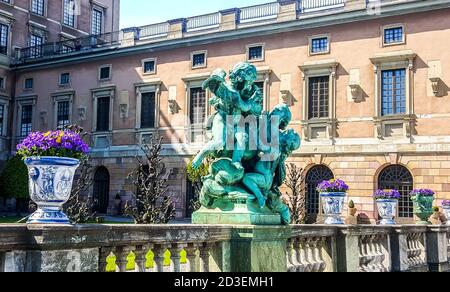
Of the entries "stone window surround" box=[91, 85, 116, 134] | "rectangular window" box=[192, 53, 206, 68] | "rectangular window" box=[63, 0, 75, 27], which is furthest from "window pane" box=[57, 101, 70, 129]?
"rectangular window" box=[63, 0, 75, 27]

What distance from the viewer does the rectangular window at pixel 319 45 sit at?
2684 cm

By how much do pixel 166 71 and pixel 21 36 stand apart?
13.2m

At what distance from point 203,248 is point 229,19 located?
2536 centimetres

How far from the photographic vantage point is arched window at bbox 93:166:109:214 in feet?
108

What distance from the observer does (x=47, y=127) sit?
3512 cm

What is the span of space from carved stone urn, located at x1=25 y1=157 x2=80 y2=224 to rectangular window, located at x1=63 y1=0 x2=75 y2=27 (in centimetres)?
4008

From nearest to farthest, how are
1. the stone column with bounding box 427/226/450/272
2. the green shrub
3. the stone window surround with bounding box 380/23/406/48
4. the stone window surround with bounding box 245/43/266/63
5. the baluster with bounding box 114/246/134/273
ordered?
the baluster with bounding box 114/246/134/273 → the stone column with bounding box 427/226/450/272 → the stone window surround with bounding box 380/23/406/48 → the stone window surround with bounding box 245/43/266/63 → the green shrub

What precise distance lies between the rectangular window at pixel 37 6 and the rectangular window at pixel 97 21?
494cm

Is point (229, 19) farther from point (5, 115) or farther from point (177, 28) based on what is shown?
point (5, 115)

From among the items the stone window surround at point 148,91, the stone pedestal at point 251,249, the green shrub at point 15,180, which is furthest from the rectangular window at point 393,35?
the stone pedestal at point 251,249

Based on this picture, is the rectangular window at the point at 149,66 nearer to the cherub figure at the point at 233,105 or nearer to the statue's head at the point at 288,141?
the statue's head at the point at 288,141

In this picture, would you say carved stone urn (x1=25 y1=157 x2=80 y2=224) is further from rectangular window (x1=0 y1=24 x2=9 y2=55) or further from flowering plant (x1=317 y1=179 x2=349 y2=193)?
rectangular window (x1=0 y1=24 x2=9 y2=55)
